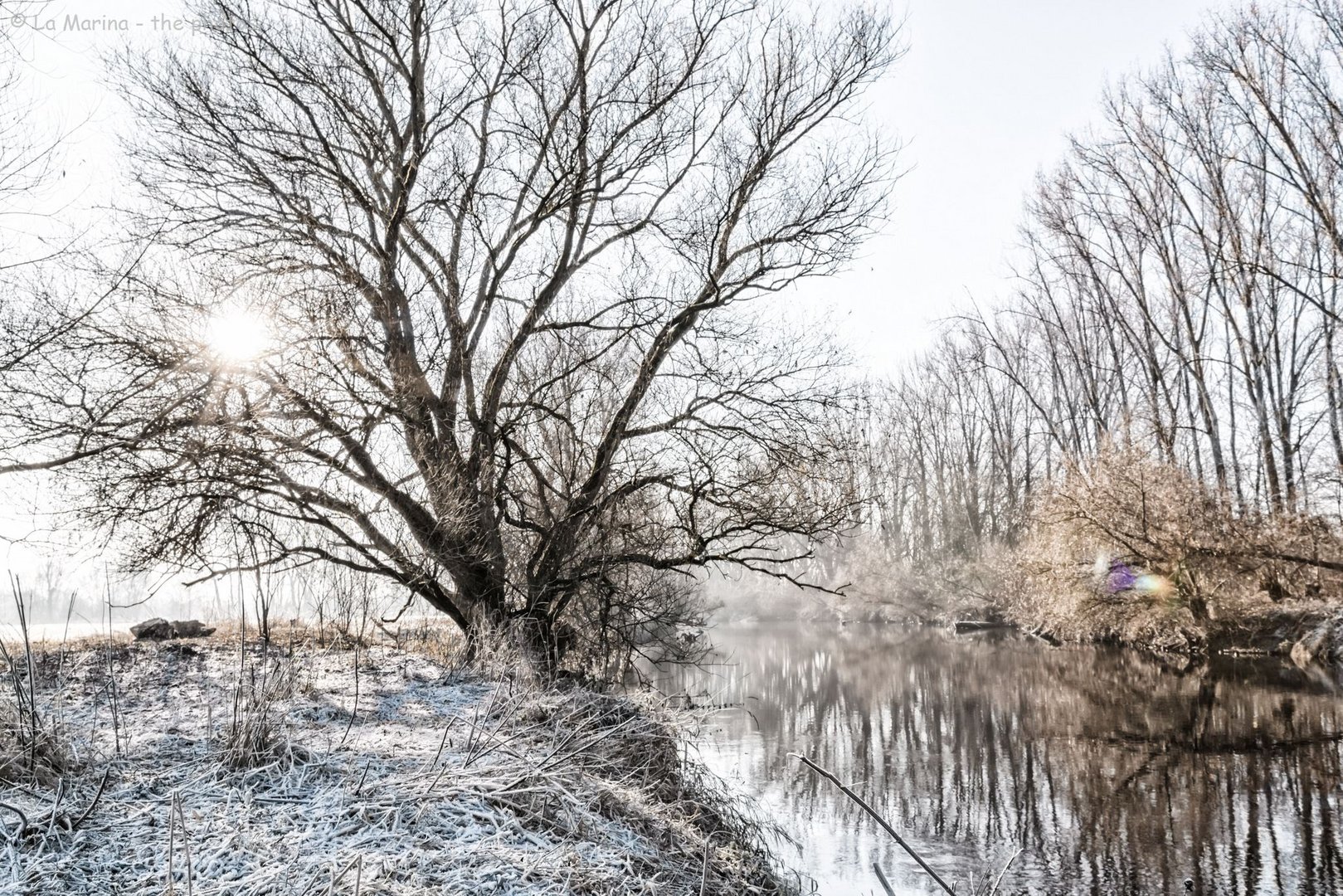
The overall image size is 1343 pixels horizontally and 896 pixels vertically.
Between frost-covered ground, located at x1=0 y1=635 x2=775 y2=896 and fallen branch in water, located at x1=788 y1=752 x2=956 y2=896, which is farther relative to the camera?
frost-covered ground, located at x1=0 y1=635 x2=775 y2=896

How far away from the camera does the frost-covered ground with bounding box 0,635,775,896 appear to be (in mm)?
3465

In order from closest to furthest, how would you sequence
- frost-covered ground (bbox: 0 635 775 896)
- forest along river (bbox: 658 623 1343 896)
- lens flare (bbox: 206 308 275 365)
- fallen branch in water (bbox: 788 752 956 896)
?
fallen branch in water (bbox: 788 752 956 896)
frost-covered ground (bbox: 0 635 775 896)
forest along river (bbox: 658 623 1343 896)
lens flare (bbox: 206 308 275 365)

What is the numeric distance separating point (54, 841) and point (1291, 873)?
810 cm

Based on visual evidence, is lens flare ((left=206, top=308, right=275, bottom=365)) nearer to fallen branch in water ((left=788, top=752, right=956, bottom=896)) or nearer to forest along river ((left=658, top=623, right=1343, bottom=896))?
forest along river ((left=658, top=623, right=1343, bottom=896))

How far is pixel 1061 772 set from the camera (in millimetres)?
9906

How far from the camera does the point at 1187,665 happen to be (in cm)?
1834

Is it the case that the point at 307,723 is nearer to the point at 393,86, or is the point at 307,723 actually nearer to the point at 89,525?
the point at 89,525

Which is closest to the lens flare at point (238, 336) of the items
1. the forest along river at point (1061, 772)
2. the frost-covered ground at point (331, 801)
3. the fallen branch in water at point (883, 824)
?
the frost-covered ground at point (331, 801)

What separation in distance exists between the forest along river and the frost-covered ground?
2.35 m

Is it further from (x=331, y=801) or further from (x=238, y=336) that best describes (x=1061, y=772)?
(x=238, y=336)

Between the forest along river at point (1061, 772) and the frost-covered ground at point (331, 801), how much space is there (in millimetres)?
2345

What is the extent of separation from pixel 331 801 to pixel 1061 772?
8.74 m

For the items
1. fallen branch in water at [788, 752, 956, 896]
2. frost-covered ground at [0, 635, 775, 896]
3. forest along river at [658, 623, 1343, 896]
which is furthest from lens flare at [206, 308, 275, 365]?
fallen branch in water at [788, 752, 956, 896]

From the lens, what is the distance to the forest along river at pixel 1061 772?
7.02m
